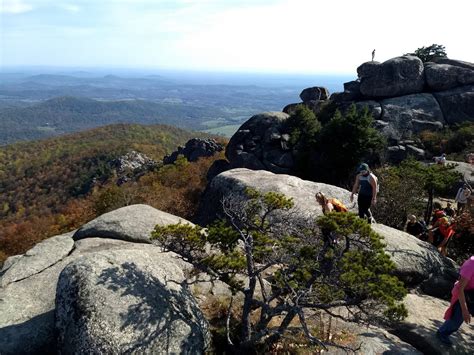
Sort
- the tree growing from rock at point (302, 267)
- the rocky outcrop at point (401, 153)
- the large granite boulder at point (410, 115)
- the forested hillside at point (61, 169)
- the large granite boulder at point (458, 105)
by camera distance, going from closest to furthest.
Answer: the tree growing from rock at point (302, 267), the rocky outcrop at point (401, 153), the large granite boulder at point (410, 115), the large granite boulder at point (458, 105), the forested hillside at point (61, 169)

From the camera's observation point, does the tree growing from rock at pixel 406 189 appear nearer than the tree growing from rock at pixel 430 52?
Yes

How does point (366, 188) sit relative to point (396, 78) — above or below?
below

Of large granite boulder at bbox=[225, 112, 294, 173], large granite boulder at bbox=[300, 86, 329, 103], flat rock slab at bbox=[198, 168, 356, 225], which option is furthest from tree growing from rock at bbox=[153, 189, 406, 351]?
large granite boulder at bbox=[300, 86, 329, 103]

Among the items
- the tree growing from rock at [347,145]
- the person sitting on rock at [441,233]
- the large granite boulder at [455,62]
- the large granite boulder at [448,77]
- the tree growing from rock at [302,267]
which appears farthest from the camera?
the large granite boulder at [455,62]

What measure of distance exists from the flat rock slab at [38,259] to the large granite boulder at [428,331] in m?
8.99

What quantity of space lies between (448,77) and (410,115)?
6.08 meters

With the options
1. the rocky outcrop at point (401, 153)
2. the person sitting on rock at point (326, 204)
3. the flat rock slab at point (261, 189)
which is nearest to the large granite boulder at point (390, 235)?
the flat rock slab at point (261, 189)

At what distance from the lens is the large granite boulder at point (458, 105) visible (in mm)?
32188

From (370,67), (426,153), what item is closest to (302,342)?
(426,153)

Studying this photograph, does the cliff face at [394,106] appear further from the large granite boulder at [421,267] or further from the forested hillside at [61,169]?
the large granite boulder at [421,267]

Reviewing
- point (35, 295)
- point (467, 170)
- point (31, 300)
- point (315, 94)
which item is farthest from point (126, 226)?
point (315, 94)

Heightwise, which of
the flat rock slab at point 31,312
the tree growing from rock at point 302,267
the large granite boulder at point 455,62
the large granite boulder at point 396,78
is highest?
the large granite boulder at point 455,62

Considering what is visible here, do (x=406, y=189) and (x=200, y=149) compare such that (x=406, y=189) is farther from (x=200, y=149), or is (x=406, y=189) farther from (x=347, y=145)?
(x=200, y=149)

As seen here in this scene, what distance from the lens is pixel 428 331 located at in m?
8.09
